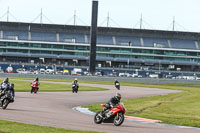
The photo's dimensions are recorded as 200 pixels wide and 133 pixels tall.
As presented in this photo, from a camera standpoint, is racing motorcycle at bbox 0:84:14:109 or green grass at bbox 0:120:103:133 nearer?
green grass at bbox 0:120:103:133

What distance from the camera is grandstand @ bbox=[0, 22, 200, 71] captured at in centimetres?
14312

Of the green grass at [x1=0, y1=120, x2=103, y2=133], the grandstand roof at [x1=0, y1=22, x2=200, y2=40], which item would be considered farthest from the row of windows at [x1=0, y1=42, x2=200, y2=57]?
the green grass at [x1=0, y1=120, x2=103, y2=133]

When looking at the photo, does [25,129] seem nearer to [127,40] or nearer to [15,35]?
[15,35]

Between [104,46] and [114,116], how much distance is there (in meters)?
126

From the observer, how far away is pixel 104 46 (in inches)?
5743

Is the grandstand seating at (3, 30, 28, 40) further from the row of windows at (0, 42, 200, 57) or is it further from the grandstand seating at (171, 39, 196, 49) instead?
the grandstand seating at (171, 39, 196, 49)

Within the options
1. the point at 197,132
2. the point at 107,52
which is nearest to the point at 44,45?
the point at 107,52

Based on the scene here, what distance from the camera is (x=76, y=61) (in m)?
146

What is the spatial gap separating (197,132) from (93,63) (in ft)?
302

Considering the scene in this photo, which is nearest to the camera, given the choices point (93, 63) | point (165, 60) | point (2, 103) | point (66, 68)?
point (2, 103)

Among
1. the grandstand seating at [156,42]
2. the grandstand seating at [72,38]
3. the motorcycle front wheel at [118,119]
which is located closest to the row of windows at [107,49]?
the grandstand seating at [156,42]

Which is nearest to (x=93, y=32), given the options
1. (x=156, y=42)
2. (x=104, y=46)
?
(x=104, y=46)

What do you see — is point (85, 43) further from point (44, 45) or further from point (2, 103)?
point (2, 103)

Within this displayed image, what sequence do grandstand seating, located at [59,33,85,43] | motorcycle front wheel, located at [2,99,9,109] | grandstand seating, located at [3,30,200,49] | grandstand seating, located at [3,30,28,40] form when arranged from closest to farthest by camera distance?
motorcycle front wheel, located at [2,99,9,109] → grandstand seating, located at [3,30,28,40] → grandstand seating, located at [3,30,200,49] → grandstand seating, located at [59,33,85,43]
